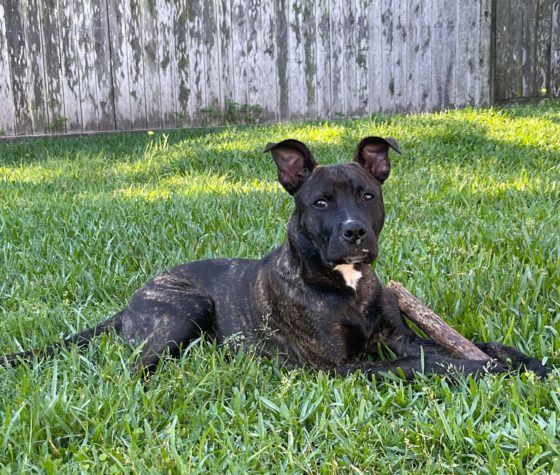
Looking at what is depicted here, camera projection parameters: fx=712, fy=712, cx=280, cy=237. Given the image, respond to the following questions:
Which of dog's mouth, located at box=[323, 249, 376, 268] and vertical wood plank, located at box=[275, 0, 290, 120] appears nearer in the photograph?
dog's mouth, located at box=[323, 249, 376, 268]

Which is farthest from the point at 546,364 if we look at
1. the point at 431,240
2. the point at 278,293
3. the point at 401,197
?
the point at 401,197

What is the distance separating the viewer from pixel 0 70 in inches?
389

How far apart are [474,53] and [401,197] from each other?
17.0 ft

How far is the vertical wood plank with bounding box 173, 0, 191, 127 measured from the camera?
10078 mm

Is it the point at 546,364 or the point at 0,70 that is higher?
the point at 0,70

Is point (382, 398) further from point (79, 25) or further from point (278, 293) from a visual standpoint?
point (79, 25)

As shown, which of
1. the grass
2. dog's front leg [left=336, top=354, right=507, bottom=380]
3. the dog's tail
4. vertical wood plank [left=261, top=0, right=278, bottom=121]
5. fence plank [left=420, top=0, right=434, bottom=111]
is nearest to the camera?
the grass

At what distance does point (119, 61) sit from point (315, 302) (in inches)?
298

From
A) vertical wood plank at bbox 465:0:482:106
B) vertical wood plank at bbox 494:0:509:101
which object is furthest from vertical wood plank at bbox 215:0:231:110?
vertical wood plank at bbox 494:0:509:101

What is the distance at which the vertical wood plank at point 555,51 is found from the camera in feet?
37.2

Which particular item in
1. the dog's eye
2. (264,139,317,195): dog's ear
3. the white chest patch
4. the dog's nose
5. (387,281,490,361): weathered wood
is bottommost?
(387,281,490,361): weathered wood

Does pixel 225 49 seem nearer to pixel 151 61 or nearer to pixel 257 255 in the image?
pixel 151 61

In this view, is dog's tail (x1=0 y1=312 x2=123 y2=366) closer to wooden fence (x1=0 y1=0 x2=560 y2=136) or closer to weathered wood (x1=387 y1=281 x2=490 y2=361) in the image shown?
weathered wood (x1=387 y1=281 x2=490 y2=361)

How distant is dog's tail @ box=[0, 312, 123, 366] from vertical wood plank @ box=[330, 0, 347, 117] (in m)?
7.18
